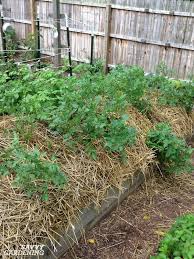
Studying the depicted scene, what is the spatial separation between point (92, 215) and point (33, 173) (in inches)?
29.3

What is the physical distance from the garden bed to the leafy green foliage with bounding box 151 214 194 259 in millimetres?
635

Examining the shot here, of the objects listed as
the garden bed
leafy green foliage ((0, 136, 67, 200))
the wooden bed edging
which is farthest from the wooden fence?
leafy green foliage ((0, 136, 67, 200))

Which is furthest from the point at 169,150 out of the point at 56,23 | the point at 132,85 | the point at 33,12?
the point at 33,12

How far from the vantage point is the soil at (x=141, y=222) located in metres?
2.41

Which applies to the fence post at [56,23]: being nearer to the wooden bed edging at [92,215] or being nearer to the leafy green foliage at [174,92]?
the leafy green foliage at [174,92]

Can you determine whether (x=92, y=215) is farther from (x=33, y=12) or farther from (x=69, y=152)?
(x=33, y=12)

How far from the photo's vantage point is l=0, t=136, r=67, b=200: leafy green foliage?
2.05 m

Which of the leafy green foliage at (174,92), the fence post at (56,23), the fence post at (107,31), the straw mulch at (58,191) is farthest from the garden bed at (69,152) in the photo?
the fence post at (107,31)

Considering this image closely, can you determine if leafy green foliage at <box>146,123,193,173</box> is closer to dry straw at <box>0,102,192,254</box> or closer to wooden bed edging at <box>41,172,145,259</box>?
dry straw at <box>0,102,192,254</box>

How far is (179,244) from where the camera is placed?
2.12 m

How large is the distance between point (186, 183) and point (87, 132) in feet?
4.74

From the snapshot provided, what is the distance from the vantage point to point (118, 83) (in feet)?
11.8

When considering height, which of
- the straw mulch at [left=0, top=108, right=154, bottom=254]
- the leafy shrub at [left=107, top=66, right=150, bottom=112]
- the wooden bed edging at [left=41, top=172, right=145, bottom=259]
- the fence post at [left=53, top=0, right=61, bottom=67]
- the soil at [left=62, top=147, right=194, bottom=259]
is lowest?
the soil at [left=62, top=147, right=194, bottom=259]

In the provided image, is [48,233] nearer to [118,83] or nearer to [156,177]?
[156,177]
